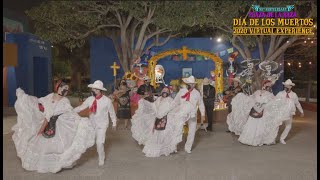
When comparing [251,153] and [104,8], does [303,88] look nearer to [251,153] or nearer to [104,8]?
[104,8]

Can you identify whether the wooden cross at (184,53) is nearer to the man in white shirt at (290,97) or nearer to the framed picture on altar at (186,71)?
the framed picture on altar at (186,71)

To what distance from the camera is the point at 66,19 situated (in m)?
19.9

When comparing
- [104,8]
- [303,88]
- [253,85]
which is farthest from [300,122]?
[303,88]

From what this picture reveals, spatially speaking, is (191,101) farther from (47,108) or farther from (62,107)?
(47,108)

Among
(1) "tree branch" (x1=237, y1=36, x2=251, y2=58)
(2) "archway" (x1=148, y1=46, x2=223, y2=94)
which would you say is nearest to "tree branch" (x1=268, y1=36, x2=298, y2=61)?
(1) "tree branch" (x1=237, y1=36, x2=251, y2=58)

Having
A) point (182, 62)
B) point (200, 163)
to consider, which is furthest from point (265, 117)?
point (182, 62)

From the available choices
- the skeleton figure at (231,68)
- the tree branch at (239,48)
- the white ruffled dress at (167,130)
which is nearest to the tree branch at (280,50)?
the tree branch at (239,48)

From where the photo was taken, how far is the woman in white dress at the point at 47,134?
7997 mm

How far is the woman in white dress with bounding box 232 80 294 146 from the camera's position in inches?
435

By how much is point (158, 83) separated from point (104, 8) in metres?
4.78

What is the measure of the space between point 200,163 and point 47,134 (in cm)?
301

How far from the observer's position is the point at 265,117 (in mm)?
11172

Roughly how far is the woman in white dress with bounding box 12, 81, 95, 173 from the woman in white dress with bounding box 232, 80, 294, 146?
4.58m

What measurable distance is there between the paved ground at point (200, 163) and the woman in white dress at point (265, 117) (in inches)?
11.0
